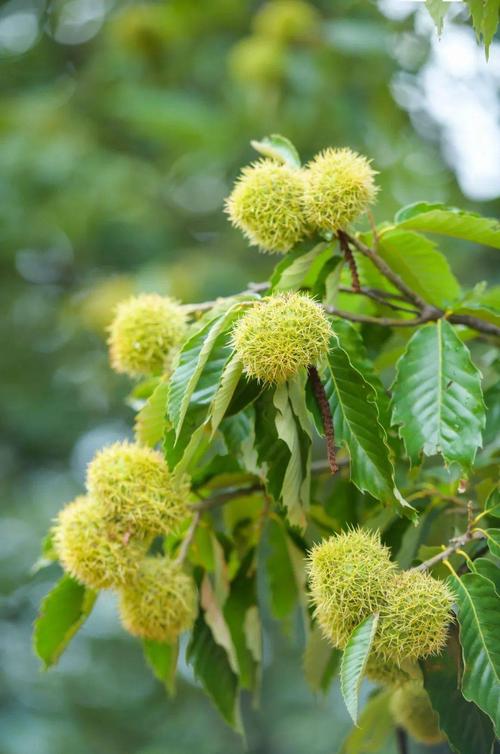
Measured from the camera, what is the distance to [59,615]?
203cm

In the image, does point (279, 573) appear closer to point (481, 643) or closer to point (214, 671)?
point (214, 671)

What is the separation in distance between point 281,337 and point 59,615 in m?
0.83

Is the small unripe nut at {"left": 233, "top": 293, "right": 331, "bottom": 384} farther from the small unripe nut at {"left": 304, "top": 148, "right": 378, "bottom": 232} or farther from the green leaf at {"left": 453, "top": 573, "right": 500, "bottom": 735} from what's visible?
the green leaf at {"left": 453, "top": 573, "right": 500, "bottom": 735}

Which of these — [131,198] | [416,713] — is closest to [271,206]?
[416,713]

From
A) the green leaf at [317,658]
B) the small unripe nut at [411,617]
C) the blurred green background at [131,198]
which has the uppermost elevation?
the blurred green background at [131,198]

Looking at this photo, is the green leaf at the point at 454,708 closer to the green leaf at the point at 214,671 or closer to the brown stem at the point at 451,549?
the brown stem at the point at 451,549

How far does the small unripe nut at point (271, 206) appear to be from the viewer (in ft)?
5.86

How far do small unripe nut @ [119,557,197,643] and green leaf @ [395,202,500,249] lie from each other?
79 centimetres

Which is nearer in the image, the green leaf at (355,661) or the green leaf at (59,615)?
the green leaf at (355,661)

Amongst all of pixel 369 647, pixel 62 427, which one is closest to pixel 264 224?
pixel 369 647

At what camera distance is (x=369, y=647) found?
146 centimetres

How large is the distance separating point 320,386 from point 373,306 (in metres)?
0.57

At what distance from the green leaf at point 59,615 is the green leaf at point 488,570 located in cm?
78

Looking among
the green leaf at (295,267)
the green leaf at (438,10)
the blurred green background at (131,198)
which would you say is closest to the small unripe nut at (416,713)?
the green leaf at (295,267)
